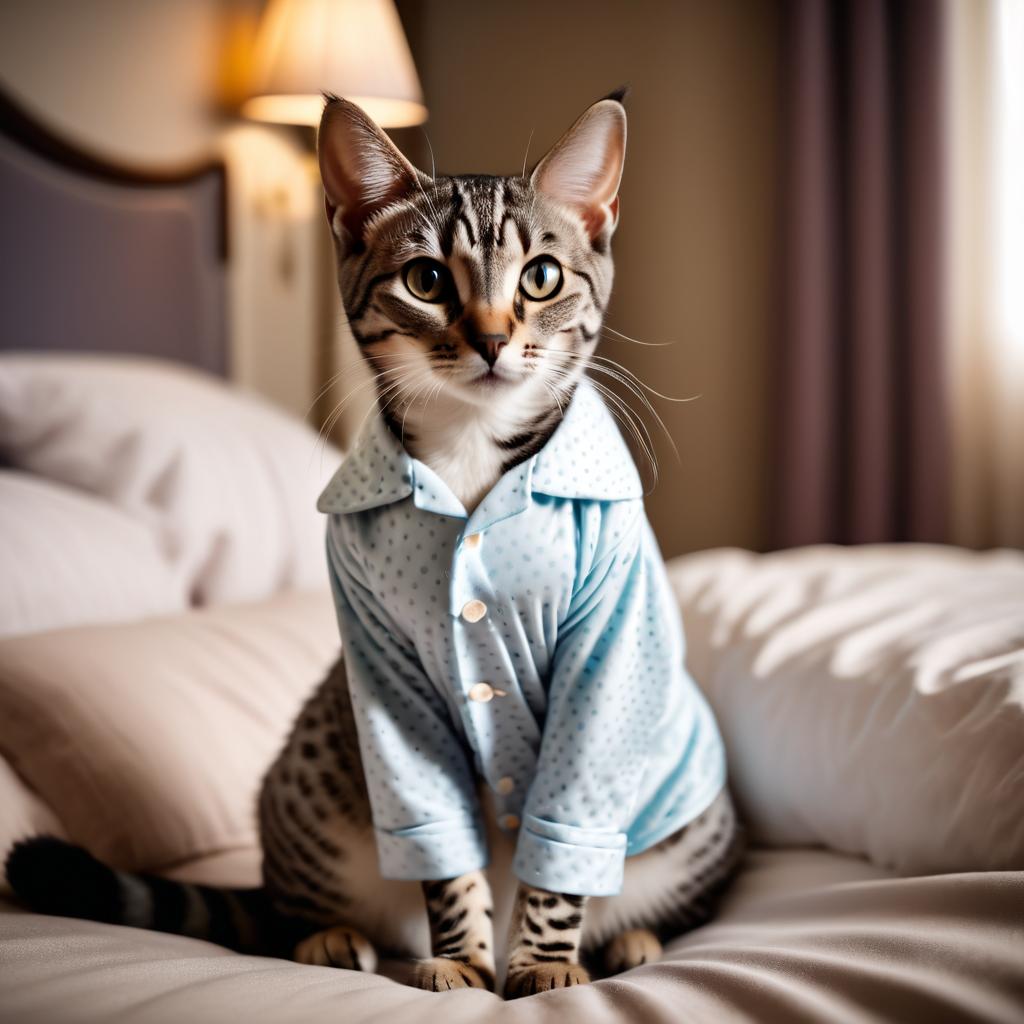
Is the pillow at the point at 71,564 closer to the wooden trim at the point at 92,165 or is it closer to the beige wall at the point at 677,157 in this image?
the wooden trim at the point at 92,165

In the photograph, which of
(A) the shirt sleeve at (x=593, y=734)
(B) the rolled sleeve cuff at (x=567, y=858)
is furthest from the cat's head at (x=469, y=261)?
(B) the rolled sleeve cuff at (x=567, y=858)

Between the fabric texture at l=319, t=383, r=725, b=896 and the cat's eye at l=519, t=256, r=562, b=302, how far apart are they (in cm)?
10

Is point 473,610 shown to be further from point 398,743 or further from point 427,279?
point 427,279

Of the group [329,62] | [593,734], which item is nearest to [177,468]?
[593,734]

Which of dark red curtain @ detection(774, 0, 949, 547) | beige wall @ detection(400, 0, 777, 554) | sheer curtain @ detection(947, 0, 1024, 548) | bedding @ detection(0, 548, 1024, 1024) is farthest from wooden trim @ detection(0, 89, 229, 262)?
sheer curtain @ detection(947, 0, 1024, 548)

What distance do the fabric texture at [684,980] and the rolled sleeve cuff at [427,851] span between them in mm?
104

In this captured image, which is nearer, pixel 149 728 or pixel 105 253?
pixel 149 728

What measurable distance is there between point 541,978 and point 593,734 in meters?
0.19

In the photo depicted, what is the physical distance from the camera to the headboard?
1761 millimetres

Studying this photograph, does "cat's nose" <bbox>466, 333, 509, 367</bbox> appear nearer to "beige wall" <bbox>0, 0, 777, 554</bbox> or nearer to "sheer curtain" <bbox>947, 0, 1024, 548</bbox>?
"beige wall" <bbox>0, 0, 777, 554</bbox>

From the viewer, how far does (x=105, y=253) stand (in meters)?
1.92

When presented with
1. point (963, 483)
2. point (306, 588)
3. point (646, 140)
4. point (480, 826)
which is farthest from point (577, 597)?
point (646, 140)

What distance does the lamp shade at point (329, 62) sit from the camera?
6.65ft

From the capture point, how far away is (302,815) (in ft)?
3.04
